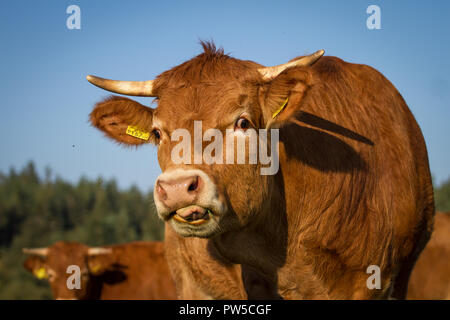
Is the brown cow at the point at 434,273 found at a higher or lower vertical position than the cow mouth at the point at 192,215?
lower

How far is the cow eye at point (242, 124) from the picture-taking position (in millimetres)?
3596

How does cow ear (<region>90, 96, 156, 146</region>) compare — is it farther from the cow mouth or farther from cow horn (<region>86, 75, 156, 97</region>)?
the cow mouth

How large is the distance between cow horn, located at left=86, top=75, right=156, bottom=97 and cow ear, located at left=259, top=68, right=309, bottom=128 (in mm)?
925

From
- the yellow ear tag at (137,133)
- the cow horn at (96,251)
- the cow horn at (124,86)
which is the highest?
the cow horn at (124,86)

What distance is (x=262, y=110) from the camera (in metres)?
3.85

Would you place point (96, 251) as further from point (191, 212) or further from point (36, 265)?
point (191, 212)

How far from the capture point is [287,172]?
400cm

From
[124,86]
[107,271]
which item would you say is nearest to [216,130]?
[124,86]

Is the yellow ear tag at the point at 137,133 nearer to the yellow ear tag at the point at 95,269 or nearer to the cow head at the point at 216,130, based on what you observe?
the cow head at the point at 216,130

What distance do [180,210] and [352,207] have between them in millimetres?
1538

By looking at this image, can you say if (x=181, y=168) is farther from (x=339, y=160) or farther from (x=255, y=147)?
(x=339, y=160)

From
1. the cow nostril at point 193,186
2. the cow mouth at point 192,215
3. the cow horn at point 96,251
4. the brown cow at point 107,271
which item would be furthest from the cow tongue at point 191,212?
the cow horn at point 96,251

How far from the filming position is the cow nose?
3168 millimetres
